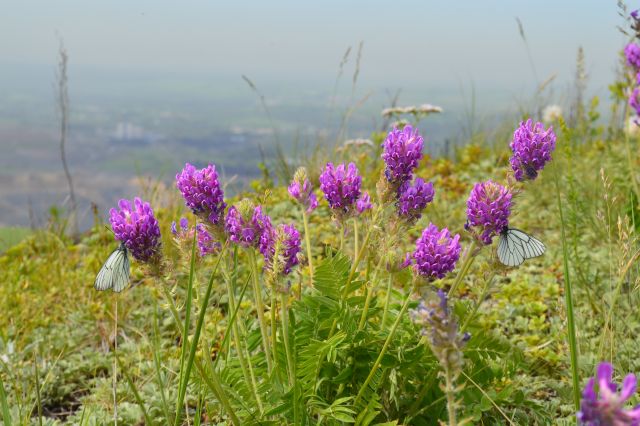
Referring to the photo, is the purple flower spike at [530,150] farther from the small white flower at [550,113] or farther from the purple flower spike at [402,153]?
the small white flower at [550,113]

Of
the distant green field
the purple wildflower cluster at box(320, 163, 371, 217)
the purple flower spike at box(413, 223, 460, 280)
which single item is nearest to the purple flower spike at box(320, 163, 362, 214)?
the purple wildflower cluster at box(320, 163, 371, 217)

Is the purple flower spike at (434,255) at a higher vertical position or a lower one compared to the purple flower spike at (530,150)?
lower

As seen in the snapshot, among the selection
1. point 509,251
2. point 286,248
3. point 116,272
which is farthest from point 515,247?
point 116,272

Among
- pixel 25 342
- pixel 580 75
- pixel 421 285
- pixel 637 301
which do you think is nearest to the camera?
pixel 421 285

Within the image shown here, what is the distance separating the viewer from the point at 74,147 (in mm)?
188500

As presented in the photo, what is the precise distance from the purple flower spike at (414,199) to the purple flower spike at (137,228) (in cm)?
74

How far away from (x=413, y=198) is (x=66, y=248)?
426 centimetres

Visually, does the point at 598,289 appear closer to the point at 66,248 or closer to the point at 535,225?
the point at 535,225

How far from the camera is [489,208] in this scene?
1.79 metres

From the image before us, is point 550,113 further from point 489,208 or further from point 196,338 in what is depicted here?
point 196,338

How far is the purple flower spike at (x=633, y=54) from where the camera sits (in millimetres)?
3090

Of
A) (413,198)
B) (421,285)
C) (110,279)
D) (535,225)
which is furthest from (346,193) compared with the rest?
(535,225)

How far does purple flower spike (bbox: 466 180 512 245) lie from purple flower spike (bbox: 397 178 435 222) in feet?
0.55

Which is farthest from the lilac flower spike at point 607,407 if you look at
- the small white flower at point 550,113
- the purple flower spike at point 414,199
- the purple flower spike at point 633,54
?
the small white flower at point 550,113
